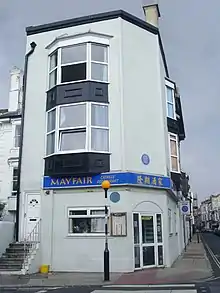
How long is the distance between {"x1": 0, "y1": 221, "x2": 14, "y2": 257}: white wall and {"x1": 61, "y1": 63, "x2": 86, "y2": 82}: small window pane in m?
7.20

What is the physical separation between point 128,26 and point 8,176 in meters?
13.3

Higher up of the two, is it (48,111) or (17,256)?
(48,111)

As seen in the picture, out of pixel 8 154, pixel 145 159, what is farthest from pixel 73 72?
pixel 8 154

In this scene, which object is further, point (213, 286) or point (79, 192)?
point (79, 192)

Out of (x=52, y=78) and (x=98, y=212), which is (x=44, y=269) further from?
(x=52, y=78)

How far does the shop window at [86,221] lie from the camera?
16547 millimetres

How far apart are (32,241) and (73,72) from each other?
314 inches

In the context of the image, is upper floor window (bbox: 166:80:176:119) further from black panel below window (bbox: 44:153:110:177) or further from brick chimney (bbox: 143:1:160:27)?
black panel below window (bbox: 44:153:110:177)

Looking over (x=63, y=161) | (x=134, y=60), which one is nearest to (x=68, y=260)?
(x=63, y=161)

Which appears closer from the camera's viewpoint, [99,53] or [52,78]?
[99,53]

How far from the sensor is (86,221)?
16719 mm

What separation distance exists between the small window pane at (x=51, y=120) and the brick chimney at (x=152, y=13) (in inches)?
350

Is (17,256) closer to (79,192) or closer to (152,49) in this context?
(79,192)

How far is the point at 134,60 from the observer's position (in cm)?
1859
